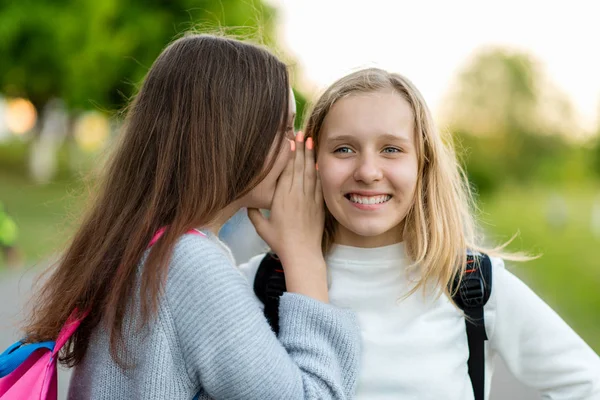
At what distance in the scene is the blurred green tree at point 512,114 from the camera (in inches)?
2205

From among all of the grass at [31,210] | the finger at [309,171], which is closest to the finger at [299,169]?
the finger at [309,171]

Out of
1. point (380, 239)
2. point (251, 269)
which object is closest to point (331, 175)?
point (380, 239)

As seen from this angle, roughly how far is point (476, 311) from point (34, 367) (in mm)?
1335

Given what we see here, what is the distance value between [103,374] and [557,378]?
1376 mm

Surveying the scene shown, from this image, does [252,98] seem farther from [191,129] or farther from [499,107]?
[499,107]

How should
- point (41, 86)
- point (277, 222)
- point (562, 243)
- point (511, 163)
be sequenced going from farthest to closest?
point (511, 163)
point (41, 86)
point (562, 243)
point (277, 222)

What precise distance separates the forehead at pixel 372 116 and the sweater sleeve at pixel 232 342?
0.60 metres

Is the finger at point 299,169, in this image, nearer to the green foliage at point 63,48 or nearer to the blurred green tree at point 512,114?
the green foliage at point 63,48

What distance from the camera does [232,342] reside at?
6.40 feet

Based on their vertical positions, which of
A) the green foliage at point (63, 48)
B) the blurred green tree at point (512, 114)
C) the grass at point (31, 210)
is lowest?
the blurred green tree at point (512, 114)

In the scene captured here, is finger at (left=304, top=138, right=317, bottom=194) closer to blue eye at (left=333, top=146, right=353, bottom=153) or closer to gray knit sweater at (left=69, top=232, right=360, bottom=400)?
blue eye at (left=333, top=146, right=353, bottom=153)

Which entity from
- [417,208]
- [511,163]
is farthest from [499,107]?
[417,208]

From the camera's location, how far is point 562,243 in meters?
16.4

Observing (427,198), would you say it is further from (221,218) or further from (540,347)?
(221,218)
